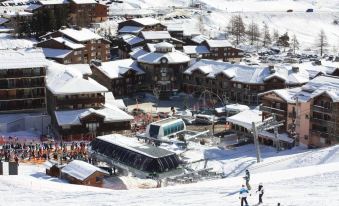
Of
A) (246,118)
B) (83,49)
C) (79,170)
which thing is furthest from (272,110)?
(83,49)

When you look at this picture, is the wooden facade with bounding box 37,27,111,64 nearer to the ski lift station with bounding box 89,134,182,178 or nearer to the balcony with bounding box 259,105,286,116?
the balcony with bounding box 259,105,286,116

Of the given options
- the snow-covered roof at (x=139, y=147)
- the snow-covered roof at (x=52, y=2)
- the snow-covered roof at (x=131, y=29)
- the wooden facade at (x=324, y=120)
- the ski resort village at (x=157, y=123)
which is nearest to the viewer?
the ski resort village at (x=157, y=123)

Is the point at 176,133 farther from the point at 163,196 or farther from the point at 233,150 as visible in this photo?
the point at 163,196

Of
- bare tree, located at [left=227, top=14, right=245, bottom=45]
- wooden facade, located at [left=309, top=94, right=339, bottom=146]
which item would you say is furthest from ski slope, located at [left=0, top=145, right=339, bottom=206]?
bare tree, located at [left=227, top=14, right=245, bottom=45]

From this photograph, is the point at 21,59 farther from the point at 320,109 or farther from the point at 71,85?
the point at 320,109

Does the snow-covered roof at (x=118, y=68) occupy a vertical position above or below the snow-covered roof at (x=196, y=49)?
below

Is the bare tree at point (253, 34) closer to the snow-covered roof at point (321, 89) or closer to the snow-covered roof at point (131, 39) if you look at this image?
the snow-covered roof at point (131, 39)

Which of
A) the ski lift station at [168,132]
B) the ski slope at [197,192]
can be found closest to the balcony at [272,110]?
the ski lift station at [168,132]
